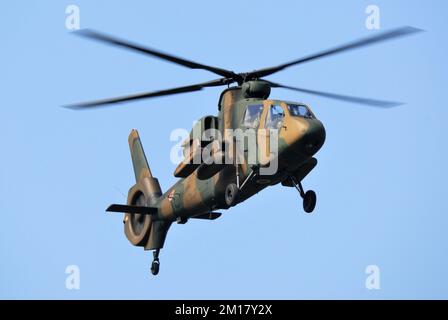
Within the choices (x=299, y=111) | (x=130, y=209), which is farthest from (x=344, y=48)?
(x=130, y=209)

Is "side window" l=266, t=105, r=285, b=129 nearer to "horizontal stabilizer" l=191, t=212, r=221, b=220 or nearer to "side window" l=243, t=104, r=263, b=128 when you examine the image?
"side window" l=243, t=104, r=263, b=128

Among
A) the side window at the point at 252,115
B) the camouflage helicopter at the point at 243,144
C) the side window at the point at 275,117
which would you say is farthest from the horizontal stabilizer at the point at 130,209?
the side window at the point at 275,117

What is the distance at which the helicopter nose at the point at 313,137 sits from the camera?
24.0 m

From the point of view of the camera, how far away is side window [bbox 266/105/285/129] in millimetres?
24712

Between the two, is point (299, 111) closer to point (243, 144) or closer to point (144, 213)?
point (243, 144)

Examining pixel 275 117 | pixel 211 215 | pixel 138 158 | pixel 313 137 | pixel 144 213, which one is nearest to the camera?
pixel 313 137

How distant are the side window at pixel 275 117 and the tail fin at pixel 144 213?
25.2 feet

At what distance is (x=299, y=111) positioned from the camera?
24906mm

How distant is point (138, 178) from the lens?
112ft

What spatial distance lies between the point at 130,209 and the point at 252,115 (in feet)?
24.1

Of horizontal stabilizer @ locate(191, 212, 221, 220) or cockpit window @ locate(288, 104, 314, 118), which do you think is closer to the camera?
cockpit window @ locate(288, 104, 314, 118)

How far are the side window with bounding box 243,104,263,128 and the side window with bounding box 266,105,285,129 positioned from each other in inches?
15.7

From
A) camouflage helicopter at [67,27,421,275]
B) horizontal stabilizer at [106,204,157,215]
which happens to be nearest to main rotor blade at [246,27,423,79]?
camouflage helicopter at [67,27,421,275]

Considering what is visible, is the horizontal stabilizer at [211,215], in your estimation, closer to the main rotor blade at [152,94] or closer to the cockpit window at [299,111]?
the main rotor blade at [152,94]
